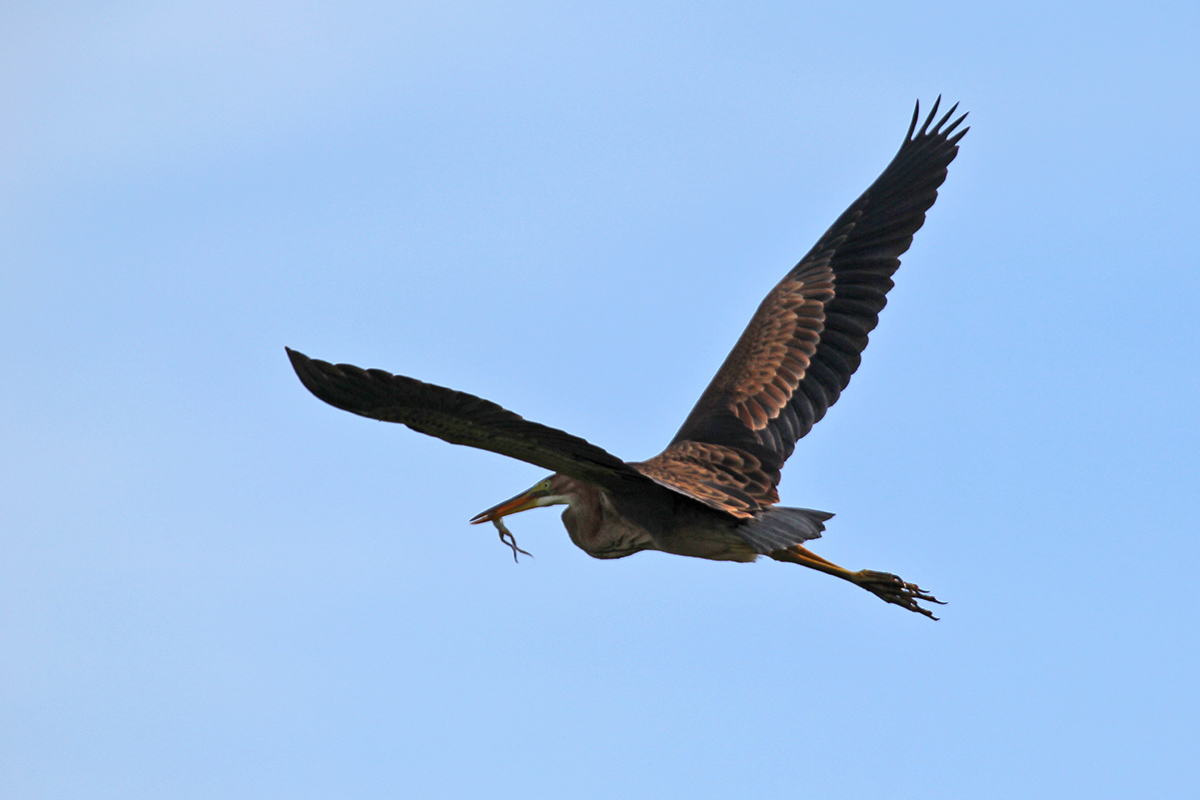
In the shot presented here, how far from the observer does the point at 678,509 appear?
924 cm

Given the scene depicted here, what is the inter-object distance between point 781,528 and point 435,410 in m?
2.34

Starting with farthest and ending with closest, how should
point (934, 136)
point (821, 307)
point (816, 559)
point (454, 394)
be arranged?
point (934, 136), point (821, 307), point (816, 559), point (454, 394)

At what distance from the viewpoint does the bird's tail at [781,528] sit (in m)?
8.48

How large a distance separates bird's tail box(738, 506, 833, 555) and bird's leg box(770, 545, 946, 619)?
1601 mm

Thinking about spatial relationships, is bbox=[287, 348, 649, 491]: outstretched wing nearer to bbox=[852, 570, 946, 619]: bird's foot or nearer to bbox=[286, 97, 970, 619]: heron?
bbox=[286, 97, 970, 619]: heron

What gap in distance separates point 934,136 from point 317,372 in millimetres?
6886

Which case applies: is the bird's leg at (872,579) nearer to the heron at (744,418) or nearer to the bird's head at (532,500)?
the heron at (744,418)

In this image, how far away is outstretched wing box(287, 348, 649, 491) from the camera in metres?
7.25

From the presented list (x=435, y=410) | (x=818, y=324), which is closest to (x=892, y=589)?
(x=818, y=324)

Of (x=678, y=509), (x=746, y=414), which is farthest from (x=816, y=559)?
(x=678, y=509)

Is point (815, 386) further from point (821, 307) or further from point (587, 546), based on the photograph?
point (587, 546)

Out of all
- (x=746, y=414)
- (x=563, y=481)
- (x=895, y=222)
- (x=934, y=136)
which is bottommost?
(x=563, y=481)

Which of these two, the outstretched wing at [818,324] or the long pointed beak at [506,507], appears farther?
the outstretched wing at [818,324]

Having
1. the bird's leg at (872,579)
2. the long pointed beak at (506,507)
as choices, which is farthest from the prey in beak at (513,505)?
the bird's leg at (872,579)
